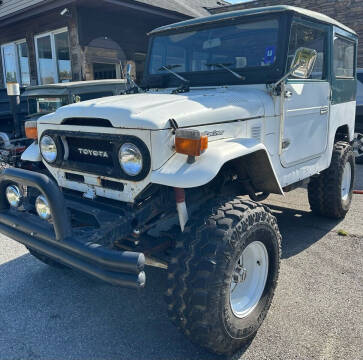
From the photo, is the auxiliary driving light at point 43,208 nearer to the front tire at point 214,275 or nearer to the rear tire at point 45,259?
the front tire at point 214,275

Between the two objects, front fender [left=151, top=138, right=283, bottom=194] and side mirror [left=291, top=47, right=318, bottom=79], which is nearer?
front fender [left=151, top=138, right=283, bottom=194]

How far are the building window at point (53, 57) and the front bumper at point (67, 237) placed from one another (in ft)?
29.6

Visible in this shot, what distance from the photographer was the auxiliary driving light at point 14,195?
2725mm

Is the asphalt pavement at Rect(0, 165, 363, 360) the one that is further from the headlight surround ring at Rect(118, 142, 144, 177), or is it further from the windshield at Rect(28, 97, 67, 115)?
the windshield at Rect(28, 97, 67, 115)

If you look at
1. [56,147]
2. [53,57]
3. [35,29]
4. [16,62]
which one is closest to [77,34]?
[53,57]

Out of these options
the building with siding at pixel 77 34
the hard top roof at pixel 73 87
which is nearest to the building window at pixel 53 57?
the building with siding at pixel 77 34

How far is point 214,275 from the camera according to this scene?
7.12 feet

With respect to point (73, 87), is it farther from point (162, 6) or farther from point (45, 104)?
point (162, 6)

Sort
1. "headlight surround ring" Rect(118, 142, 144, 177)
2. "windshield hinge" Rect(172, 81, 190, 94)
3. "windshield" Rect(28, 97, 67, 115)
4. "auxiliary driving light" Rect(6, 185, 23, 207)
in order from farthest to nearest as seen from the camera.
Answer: "windshield" Rect(28, 97, 67, 115)
"windshield hinge" Rect(172, 81, 190, 94)
"auxiliary driving light" Rect(6, 185, 23, 207)
"headlight surround ring" Rect(118, 142, 144, 177)

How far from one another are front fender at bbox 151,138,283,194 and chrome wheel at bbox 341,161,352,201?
2771 mm

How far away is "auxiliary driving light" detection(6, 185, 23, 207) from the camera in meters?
2.72

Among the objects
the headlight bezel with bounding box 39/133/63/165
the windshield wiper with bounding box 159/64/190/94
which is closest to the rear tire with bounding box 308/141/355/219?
the windshield wiper with bounding box 159/64/190/94

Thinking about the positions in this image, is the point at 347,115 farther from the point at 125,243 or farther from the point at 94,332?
the point at 94,332

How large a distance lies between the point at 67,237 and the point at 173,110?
1057mm
